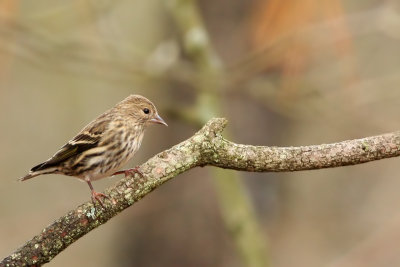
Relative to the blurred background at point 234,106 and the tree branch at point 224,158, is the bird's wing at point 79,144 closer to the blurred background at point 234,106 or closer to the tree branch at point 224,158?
the blurred background at point 234,106

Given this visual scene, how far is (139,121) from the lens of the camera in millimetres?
5152

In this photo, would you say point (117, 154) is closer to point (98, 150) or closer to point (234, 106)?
point (98, 150)

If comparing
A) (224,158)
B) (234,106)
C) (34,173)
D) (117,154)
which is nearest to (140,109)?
(117,154)

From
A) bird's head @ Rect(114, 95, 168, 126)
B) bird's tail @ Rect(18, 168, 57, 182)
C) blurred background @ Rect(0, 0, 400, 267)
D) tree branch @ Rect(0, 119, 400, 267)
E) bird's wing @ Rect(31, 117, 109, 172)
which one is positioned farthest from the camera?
blurred background @ Rect(0, 0, 400, 267)

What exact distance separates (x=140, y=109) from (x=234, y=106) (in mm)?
2919

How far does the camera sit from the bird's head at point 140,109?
518 cm

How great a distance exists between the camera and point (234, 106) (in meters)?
8.05

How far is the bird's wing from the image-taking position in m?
4.61

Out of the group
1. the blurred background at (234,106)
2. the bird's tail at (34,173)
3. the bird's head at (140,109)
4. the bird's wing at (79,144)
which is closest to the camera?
the bird's tail at (34,173)

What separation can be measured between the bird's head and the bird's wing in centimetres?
23

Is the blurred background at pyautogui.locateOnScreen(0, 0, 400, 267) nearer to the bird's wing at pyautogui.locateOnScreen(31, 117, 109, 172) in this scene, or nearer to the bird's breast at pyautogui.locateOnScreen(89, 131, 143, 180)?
the bird's wing at pyautogui.locateOnScreen(31, 117, 109, 172)

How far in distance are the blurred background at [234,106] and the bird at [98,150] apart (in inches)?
26.2

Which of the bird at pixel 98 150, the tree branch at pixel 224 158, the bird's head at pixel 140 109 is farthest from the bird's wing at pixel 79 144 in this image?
the tree branch at pixel 224 158

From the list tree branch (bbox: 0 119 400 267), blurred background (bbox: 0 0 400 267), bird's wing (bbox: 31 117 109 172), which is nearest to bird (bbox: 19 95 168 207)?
bird's wing (bbox: 31 117 109 172)
